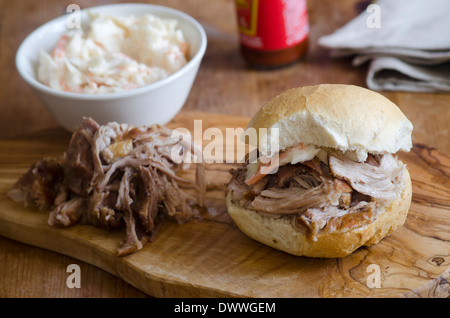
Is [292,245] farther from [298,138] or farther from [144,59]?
[144,59]

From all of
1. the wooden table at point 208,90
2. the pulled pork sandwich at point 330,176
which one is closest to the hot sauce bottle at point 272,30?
the wooden table at point 208,90

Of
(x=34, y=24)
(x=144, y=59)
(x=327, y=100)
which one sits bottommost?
(x=34, y=24)

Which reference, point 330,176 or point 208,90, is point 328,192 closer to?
point 330,176

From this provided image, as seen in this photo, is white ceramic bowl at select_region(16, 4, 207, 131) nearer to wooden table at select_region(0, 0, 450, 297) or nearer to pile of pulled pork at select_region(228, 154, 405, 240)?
wooden table at select_region(0, 0, 450, 297)

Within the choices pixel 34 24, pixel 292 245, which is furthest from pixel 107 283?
pixel 34 24

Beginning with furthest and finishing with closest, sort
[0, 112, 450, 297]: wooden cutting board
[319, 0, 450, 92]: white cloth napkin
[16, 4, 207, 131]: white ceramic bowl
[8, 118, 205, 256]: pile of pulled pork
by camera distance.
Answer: [319, 0, 450, 92]: white cloth napkin
[16, 4, 207, 131]: white ceramic bowl
[8, 118, 205, 256]: pile of pulled pork
[0, 112, 450, 297]: wooden cutting board

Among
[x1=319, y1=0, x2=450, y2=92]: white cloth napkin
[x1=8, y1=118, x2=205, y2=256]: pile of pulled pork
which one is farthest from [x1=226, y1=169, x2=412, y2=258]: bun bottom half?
[x1=319, y1=0, x2=450, y2=92]: white cloth napkin

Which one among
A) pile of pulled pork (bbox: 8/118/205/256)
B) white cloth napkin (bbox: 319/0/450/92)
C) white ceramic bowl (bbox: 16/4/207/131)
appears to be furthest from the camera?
white cloth napkin (bbox: 319/0/450/92)
